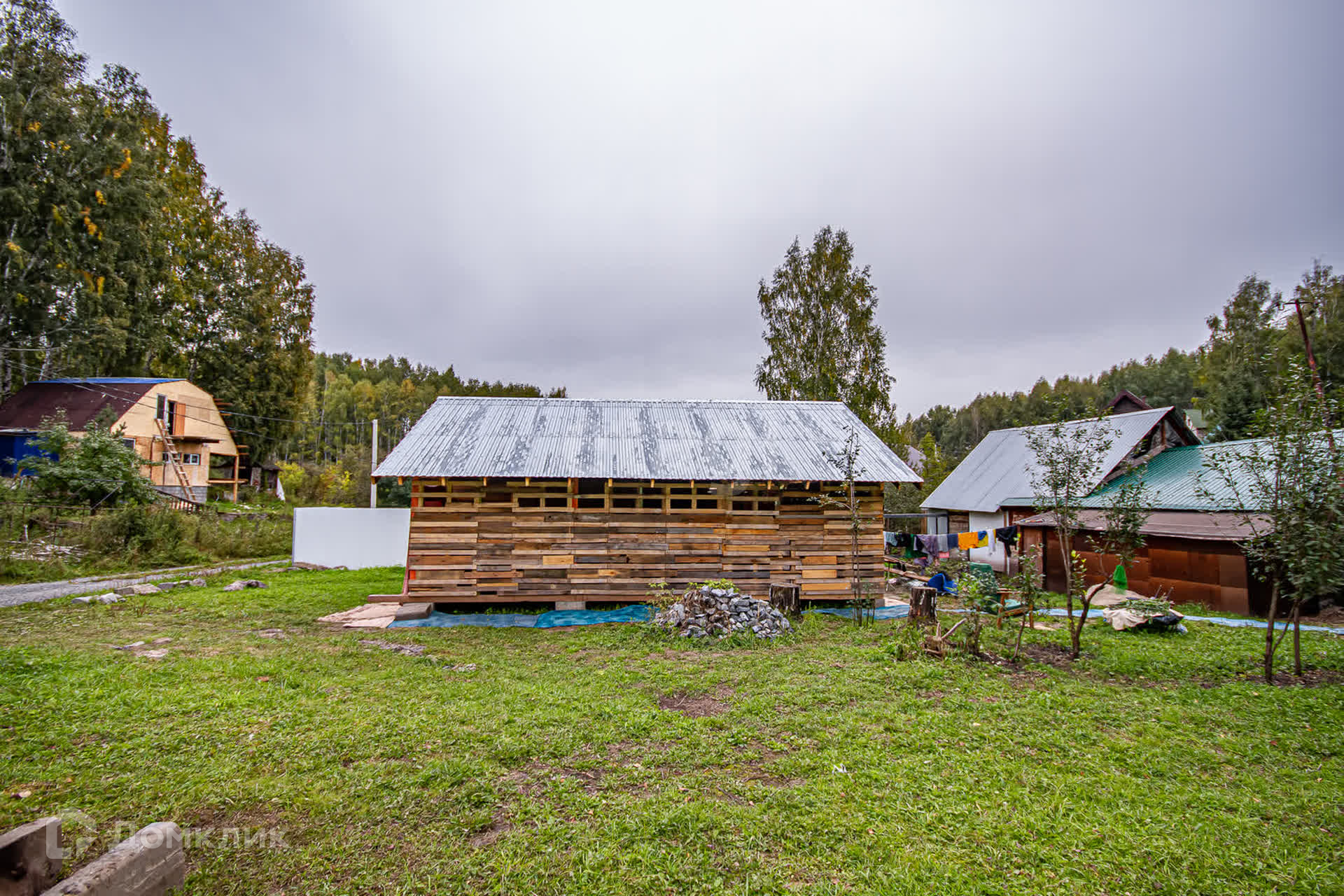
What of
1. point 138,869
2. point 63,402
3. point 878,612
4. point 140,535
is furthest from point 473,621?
point 63,402

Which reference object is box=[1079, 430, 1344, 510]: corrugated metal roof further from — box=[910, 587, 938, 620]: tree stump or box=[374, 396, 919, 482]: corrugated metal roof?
box=[910, 587, 938, 620]: tree stump

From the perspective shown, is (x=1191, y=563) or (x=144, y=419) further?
(x=144, y=419)

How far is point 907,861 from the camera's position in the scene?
4.04 meters

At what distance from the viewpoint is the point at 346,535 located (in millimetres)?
19594

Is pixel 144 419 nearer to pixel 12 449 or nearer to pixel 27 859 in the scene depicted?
pixel 12 449

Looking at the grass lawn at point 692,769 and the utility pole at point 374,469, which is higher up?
the utility pole at point 374,469

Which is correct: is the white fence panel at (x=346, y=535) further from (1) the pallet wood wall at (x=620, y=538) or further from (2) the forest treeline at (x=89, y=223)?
(2) the forest treeline at (x=89, y=223)

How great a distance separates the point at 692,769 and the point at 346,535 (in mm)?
18349

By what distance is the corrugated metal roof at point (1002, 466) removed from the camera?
66.2 ft

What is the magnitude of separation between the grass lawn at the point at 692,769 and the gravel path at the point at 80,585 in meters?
5.78

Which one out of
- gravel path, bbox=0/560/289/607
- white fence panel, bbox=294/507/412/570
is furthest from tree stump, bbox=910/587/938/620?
gravel path, bbox=0/560/289/607

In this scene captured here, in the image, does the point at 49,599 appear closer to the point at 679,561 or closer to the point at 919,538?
the point at 679,561

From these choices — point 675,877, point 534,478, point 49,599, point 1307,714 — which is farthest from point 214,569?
point 1307,714

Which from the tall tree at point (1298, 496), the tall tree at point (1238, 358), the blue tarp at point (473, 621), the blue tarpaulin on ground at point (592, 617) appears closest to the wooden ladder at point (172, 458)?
the blue tarp at point (473, 621)
